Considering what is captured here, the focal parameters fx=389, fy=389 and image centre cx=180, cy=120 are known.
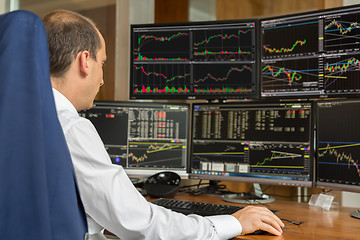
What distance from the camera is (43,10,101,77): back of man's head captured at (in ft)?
3.47

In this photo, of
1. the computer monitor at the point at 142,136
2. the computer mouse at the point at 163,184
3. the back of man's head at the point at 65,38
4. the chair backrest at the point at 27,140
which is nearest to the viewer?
the chair backrest at the point at 27,140

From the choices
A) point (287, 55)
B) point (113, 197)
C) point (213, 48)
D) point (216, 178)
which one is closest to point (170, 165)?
point (216, 178)

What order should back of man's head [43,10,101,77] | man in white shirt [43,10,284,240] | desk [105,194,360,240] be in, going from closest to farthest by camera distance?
man in white shirt [43,10,284,240]
back of man's head [43,10,101,77]
desk [105,194,360,240]

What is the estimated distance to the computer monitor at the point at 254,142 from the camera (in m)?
1.76

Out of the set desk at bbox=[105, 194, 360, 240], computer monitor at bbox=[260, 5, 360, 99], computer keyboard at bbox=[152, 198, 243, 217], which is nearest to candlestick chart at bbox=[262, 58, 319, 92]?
computer monitor at bbox=[260, 5, 360, 99]

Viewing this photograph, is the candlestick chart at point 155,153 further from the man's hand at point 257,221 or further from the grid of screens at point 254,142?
the man's hand at point 257,221

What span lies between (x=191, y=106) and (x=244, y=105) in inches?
12.3

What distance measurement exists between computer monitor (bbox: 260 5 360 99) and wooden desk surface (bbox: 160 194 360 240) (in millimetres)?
505

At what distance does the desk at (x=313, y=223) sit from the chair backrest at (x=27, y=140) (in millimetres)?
787

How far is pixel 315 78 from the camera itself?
177 cm

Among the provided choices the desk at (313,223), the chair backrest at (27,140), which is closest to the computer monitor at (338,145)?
the desk at (313,223)

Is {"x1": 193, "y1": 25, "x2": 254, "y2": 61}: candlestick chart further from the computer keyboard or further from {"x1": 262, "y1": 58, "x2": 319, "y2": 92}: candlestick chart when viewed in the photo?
the computer keyboard

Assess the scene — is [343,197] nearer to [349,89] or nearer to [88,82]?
[349,89]

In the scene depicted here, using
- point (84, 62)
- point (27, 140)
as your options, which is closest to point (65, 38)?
point (84, 62)
